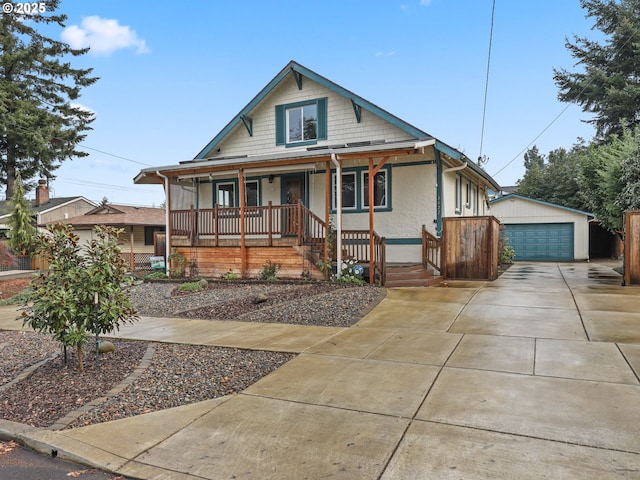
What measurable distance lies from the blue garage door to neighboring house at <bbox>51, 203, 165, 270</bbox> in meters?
19.2

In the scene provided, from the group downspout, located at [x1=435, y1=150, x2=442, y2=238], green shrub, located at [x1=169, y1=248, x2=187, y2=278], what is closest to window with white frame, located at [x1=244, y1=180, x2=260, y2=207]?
green shrub, located at [x1=169, y1=248, x2=187, y2=278]

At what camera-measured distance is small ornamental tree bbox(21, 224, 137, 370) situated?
14.4ft

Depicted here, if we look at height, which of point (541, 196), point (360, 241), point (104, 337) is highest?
point (541, 196)

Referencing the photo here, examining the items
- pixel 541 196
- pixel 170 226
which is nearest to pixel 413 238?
pixel 170 226

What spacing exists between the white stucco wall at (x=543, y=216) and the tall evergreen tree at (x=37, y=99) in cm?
2809

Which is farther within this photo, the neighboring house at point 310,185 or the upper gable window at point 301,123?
the upper gable window at point 301,123

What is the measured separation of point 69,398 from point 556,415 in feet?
14.0

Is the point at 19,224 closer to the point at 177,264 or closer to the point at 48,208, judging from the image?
the point at 48,208

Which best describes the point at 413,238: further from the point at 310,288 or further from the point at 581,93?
the point at 581,93

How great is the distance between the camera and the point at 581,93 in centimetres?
2836

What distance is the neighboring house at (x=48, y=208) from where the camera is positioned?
30.2m

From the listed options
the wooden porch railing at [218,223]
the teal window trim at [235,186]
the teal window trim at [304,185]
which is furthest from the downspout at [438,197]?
the teal window trim at [235,186]

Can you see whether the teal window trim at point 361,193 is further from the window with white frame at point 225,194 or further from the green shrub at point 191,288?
the green shrub at point 191,288

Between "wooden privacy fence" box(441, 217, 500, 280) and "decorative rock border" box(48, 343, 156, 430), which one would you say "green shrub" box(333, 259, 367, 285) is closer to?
"wooden privacy fence" box(441, 217, 500, 280)
